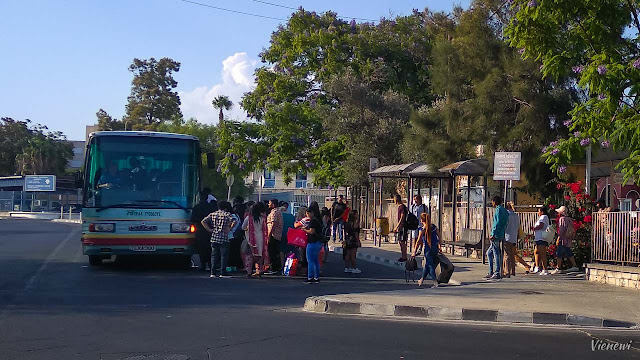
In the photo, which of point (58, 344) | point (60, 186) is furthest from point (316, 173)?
point (60, 186)

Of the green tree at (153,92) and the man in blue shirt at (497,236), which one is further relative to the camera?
the green tree at (153,92)

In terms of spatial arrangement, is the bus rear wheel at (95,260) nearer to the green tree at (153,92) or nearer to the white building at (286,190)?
the white building at (286,190)

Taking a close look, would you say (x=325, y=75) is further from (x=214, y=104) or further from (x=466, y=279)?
(x=214, y=104)

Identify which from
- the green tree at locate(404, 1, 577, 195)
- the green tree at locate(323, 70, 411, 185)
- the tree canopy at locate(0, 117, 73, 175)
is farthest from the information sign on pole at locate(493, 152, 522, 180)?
the tree canopy at locate(0, 117, 73, 175)

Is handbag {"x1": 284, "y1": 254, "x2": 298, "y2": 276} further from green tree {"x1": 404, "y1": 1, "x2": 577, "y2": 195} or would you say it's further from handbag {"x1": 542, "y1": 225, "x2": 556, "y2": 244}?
green tree {"x1": 404, "y1": 1, "x2": 577, "y2": 195}

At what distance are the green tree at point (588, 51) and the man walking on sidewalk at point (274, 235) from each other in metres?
6.25

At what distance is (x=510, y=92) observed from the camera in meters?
24.2

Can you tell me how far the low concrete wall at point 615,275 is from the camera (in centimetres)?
1544

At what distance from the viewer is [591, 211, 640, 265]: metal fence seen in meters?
15.7

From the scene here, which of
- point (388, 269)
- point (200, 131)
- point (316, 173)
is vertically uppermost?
point (200, 131)

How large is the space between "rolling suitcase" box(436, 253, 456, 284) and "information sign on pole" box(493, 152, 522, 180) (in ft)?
11.3

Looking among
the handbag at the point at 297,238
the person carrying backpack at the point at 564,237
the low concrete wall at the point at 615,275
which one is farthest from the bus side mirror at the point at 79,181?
the low concrete wall at the point at 615,275

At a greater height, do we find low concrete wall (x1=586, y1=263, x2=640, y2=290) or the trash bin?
the trash bin

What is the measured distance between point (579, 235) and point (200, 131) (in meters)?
56.9
